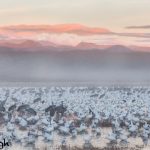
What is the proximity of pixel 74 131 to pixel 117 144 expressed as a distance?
5.28 feet

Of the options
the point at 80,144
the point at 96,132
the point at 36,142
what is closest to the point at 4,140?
the point at 36,142

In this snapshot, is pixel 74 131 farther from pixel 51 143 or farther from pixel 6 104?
pixel 6 104

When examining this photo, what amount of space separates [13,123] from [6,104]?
513 centimetres

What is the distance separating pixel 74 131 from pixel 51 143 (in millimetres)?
1332

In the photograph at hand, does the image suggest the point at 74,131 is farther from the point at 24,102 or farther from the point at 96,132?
the point at 24,102

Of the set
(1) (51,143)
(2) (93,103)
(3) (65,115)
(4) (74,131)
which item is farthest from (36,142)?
(2) (93,103)

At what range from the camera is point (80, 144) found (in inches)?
552

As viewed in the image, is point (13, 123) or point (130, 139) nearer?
point (130, 139)

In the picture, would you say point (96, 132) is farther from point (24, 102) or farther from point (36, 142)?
point (24, 102)

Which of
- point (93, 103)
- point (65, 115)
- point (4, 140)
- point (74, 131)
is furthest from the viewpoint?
point (93, 103)

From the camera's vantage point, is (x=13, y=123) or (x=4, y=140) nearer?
(x=4, y=140)

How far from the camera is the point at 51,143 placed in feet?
46.0

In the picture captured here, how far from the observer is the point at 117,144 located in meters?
13.9

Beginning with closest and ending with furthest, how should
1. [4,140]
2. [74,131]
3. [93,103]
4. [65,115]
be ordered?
[4,140]
[74,131]
[65,115]
[93,103]
